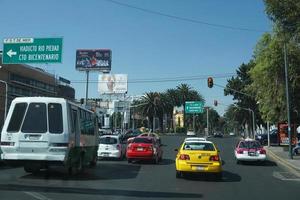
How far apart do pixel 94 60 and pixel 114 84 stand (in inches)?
564

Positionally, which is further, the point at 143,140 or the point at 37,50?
the point at 37,50

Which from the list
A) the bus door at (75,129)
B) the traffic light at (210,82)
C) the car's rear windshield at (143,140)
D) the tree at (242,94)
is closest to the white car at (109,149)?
the car's rear windshield at (143,140)

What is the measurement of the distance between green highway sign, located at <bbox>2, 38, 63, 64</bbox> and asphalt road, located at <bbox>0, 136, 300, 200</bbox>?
11305 mm

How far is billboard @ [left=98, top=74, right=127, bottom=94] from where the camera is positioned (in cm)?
9538

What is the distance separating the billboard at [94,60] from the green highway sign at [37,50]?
48.1m

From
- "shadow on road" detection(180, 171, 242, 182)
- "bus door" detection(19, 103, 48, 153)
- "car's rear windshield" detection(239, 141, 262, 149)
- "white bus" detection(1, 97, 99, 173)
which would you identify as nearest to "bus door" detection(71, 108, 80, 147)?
"white bus" detection(1, 97, 99, 173)

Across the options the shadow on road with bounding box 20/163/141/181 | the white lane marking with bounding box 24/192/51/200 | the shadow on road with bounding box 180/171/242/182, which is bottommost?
the white lane marking with bounding box 24/192/51/200

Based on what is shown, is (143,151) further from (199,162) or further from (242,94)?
(242,94)

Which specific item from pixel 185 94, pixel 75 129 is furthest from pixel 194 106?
pixel 75 129

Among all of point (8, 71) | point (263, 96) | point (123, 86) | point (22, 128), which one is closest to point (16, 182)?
point (22, 128)

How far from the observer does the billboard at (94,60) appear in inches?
3182

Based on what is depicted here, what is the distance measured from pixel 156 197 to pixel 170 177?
660 cm

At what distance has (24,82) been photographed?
69.8m

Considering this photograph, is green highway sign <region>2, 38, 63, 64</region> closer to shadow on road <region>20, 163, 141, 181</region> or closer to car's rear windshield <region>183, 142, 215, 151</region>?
shadow on road <region>20, 163, 141, 181</region>
